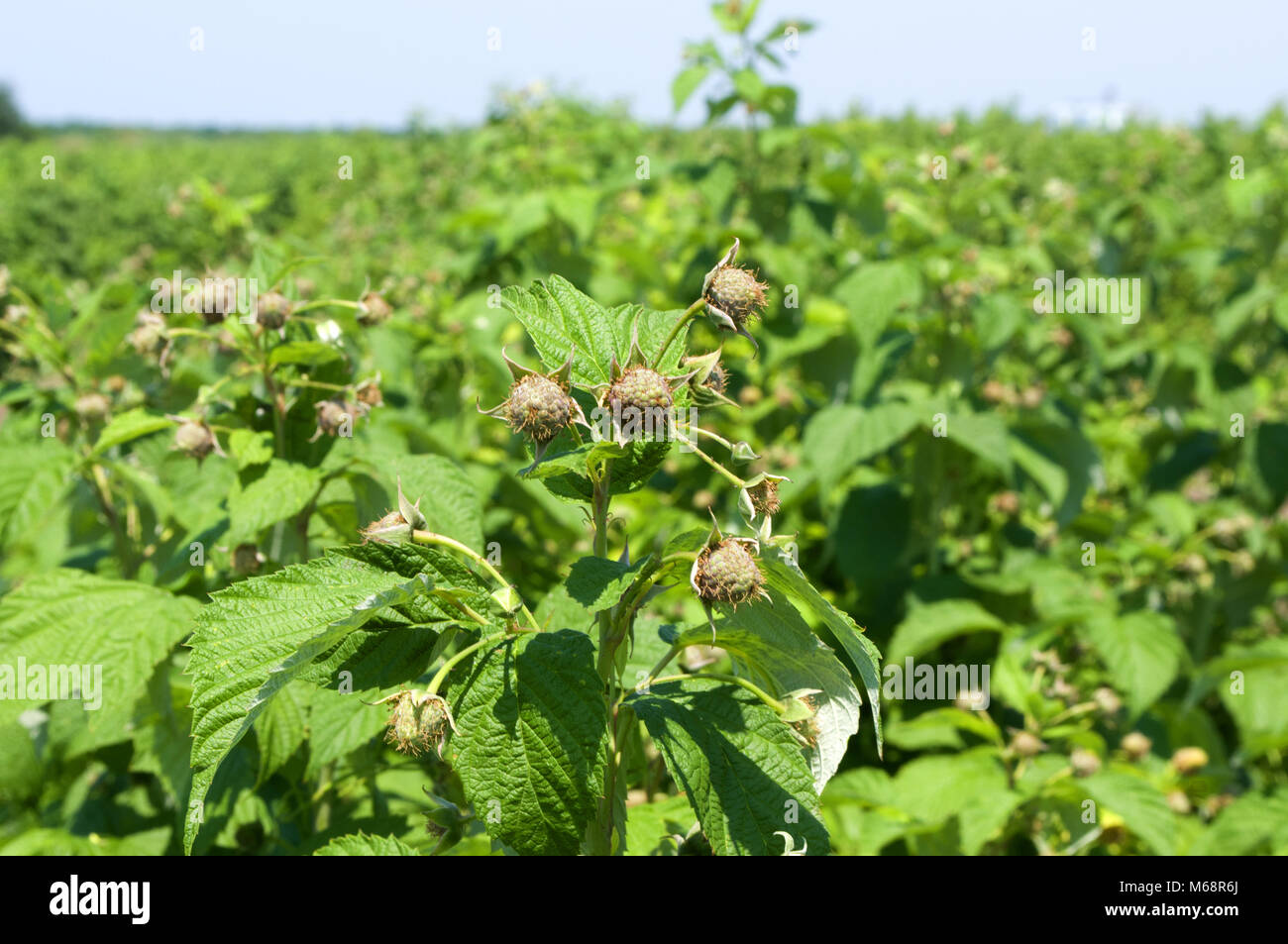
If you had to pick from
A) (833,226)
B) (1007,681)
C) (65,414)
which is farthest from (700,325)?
(65,414)

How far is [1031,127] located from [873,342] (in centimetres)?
1815

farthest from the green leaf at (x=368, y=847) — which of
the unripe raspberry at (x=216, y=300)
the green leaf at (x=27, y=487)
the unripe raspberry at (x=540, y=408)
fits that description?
the green leaf at (x=27, y=487)

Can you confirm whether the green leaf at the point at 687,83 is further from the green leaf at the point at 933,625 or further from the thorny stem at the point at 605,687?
the thorny stem at the point at 605,687

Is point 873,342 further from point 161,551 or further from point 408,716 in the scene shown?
point 408,716

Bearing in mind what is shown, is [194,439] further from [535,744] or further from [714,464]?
[714,464]

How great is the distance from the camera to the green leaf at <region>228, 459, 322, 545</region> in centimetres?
170

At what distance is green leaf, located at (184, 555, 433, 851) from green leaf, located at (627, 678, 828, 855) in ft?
1.21

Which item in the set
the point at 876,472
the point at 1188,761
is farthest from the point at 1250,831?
the point at 876,472

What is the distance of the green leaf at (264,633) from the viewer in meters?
Result: 1.07

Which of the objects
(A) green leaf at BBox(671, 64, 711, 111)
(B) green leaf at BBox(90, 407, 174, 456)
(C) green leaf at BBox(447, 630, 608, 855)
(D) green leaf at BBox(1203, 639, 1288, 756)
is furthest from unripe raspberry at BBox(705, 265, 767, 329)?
(D) green leaf at BBox(1203, 639, 1288, 756)

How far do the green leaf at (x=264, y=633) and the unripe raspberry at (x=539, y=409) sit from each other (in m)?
0.21

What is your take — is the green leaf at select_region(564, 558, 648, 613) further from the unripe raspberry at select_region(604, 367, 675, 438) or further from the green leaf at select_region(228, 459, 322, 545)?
the green leaf at select_region(228, 459, 322, 545)

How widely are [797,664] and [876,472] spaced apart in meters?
3.07

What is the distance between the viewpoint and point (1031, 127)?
19234mm
